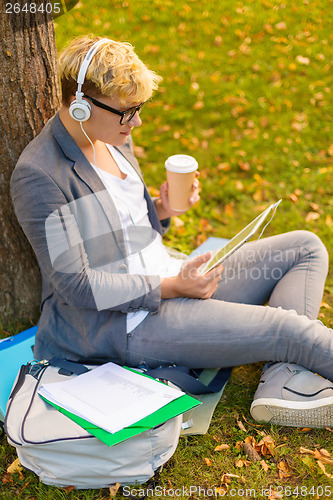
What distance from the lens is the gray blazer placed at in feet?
7.87

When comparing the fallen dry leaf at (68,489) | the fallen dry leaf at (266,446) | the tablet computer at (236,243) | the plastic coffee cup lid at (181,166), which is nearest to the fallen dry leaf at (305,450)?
the fallen dry leaf at (266,446)

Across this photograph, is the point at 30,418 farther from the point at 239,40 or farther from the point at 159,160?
the point at 239,40

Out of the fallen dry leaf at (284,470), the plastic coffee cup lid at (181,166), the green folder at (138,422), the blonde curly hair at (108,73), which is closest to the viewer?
the green folder at (138,422)

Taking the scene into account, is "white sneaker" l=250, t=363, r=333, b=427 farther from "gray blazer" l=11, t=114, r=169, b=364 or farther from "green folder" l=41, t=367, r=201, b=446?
"gray blazer" l=11, t=114, r=169, b=364

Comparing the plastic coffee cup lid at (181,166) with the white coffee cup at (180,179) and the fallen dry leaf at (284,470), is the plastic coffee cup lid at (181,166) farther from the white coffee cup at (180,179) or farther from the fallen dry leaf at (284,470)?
the fallen dry leaf at (284,470)

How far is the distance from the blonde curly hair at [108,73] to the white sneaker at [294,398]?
153cm

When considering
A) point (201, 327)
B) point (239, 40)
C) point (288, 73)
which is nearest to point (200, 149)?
point (288, 73)

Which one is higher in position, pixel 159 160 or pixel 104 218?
pixel 104 218

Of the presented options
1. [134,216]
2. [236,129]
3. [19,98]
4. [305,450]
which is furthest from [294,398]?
[236,129]

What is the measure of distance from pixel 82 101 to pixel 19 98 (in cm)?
62

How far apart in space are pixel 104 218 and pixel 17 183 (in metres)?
0.44

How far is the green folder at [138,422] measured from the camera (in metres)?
2.23

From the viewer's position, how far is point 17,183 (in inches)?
95.1

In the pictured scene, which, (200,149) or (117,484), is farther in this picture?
(200,149)
